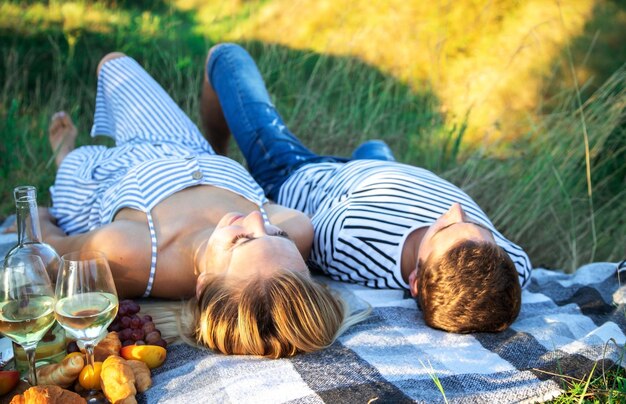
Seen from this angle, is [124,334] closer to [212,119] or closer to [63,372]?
[63,372]

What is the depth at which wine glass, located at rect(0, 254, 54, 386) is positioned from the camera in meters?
1.64

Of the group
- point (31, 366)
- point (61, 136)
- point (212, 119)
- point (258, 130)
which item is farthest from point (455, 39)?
point (31, 366)

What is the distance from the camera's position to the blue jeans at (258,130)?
360cm

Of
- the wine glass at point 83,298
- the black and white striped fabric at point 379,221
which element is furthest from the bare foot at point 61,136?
the wine glass at point 83,298

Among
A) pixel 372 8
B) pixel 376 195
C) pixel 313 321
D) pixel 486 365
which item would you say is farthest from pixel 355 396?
pixel 372 8

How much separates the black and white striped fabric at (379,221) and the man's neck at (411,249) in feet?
0.08

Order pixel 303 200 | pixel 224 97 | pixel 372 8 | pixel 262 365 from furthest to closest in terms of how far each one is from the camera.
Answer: pixel 372 8, pixel 224 97, pixel 303 200, pixel 262 365

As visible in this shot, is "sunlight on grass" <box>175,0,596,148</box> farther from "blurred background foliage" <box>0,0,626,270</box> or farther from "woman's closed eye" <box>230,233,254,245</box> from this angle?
"woman's closed eye" <box>230,233,254,245</box>

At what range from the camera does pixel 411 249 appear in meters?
2.67

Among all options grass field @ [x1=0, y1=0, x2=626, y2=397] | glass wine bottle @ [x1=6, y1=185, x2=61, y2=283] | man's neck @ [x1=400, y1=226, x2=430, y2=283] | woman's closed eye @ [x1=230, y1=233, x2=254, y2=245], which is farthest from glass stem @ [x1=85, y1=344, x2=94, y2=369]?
grass field @ [x1=0, y1=0, x2=626, y2=397]

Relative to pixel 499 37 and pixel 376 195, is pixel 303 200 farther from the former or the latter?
pixel 499 37

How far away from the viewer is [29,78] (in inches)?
203

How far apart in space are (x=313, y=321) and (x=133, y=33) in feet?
12.8

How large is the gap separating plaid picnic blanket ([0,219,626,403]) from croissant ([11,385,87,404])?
10.3 inches
